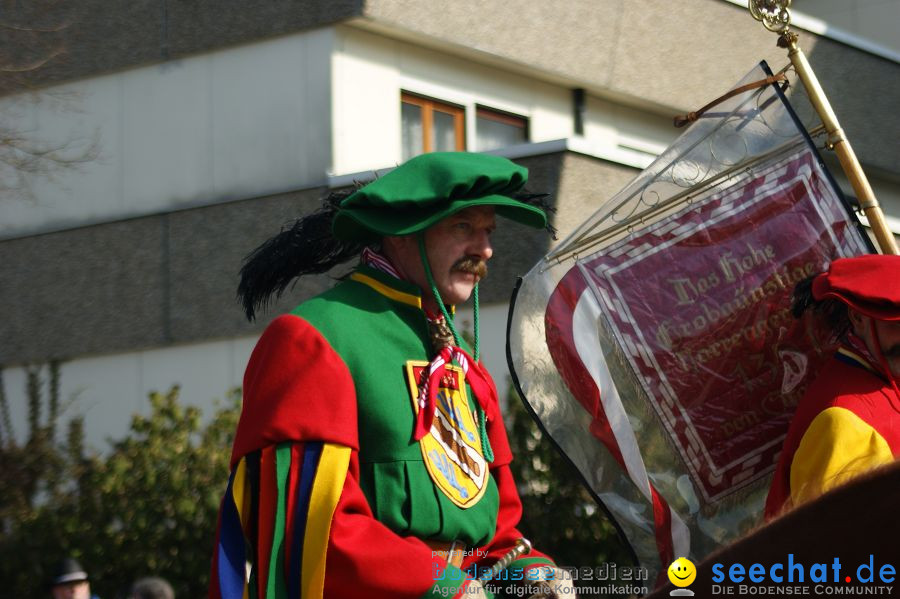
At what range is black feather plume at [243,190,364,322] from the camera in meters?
3.95

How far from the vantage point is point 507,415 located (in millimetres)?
8133

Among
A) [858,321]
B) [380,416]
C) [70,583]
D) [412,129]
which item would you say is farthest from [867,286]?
[412,129]

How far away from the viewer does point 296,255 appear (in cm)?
397

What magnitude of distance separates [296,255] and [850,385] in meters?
1.44

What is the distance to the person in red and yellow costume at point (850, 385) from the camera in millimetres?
3703

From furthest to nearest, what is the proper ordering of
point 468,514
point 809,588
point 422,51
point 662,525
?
point 422,51
point 662,525
point 468,514
point 809,588

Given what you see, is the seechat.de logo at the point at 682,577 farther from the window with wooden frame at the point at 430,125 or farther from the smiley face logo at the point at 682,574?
the window with wooden frame at the point at 430,125

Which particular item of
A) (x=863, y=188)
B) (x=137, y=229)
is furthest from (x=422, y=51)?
(x=863, y=188)

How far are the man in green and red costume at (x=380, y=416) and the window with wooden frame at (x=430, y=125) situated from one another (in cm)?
702

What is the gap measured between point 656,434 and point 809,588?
199cm

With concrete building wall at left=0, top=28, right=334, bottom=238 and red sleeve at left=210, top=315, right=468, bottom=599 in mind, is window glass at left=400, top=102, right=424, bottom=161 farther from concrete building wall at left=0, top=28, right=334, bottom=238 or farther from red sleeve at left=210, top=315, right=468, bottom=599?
red sleeve at left=210, top=315, right=468, bottom=599

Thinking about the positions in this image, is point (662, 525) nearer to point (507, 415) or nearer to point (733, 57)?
point (507, 415)

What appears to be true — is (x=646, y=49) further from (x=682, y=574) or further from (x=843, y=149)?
(x=682, y=574)

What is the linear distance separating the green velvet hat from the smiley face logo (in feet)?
5.16
